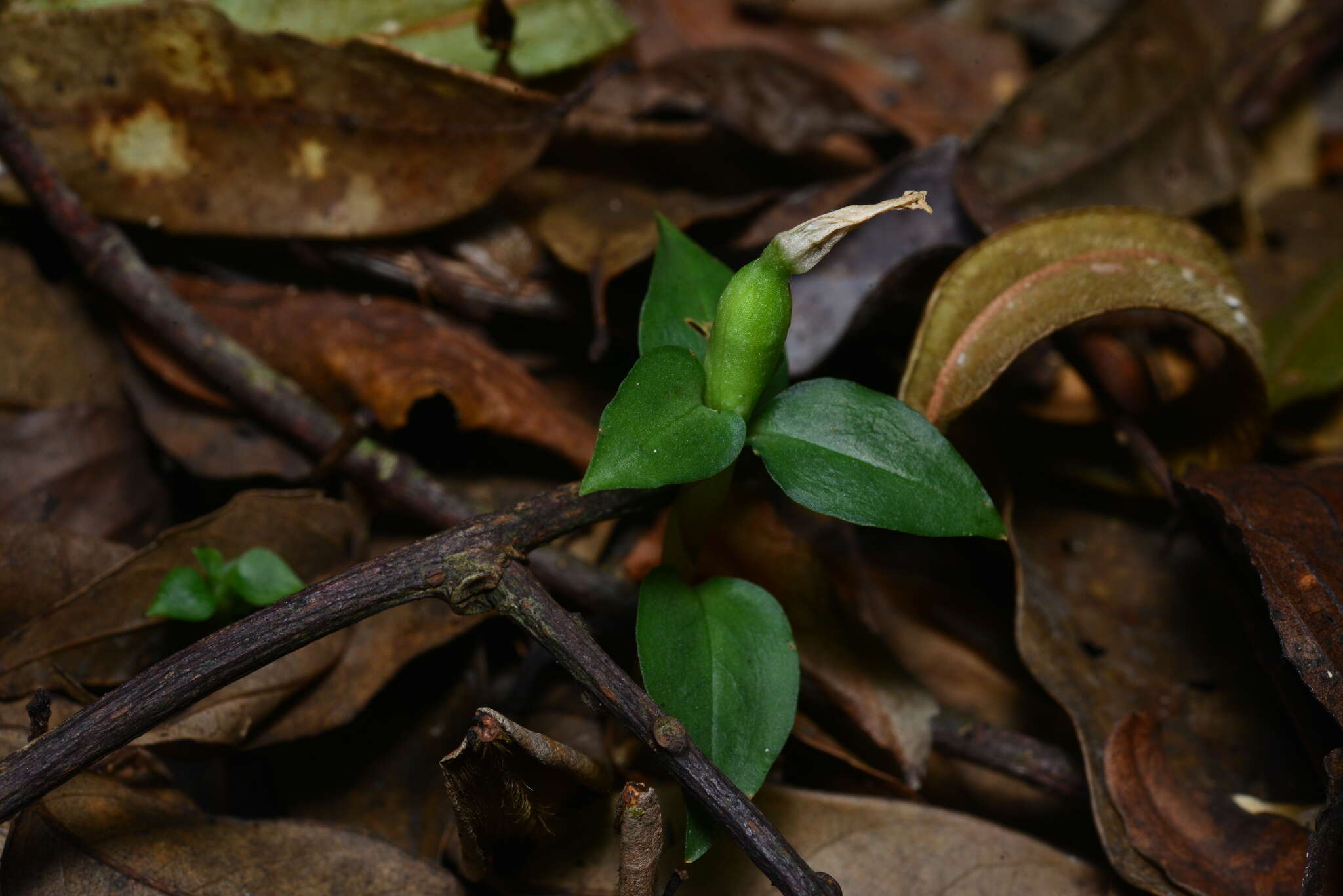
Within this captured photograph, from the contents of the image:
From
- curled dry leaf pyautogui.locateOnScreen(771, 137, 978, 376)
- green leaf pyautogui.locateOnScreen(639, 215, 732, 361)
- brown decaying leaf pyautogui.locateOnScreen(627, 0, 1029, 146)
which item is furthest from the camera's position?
brown decaying leaf pyautogui.locateOnScreen(627, 0, 1029, 146)

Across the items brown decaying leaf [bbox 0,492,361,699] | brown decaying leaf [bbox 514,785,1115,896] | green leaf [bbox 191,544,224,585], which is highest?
green leaf [bbox 191,544,224,585]

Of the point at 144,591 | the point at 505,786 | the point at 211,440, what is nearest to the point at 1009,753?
the point at 505,786

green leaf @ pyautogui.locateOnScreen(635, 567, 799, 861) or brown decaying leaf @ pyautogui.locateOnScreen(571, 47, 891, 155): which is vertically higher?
brown decaying leaf @ pyautogui.locateOnScreen(571, 47, 891, 155)

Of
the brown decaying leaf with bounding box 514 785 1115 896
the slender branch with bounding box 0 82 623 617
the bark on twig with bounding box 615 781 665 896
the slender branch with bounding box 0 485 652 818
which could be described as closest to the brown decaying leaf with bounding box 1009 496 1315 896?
the brown decaying leaf with bounding box 514 785 1115 896

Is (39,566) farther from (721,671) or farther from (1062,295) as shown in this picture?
(1062,295)

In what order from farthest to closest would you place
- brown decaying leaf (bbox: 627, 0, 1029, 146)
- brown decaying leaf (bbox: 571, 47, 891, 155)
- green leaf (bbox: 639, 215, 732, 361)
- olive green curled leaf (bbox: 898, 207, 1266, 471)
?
brown decaying leaf (bbox: 627, 0, 1029, 146) < brown decaying leaf (bbox: 571, 47, 891, 155) < olive green curled leaf (bbox: 898, 207, 1266, 471) < green leaf (bbox: 639, 215, 732, 361)

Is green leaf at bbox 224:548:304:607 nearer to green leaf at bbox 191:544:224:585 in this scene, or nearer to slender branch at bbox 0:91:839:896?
green leaf at bbox 191:544:224:585

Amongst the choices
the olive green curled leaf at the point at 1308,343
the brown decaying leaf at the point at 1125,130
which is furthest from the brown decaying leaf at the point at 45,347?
the olive green curled leaf at the point at 1308,343
